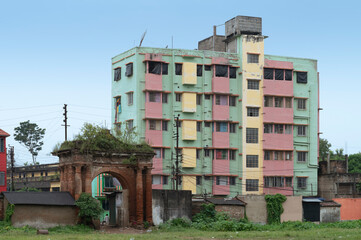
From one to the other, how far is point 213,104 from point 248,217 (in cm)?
2437

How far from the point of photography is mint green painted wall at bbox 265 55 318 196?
8175cm

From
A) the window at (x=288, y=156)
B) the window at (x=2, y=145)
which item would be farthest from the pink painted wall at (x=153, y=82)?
the window at (x=288, y=156)

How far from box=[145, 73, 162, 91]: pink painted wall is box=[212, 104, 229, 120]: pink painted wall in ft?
25.8

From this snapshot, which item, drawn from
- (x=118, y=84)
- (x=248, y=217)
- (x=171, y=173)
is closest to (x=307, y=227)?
(x=248, y=217)

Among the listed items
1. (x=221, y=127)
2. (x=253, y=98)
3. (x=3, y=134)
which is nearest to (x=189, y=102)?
(x=221, y=127)

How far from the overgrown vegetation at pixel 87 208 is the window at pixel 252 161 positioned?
37252 mm

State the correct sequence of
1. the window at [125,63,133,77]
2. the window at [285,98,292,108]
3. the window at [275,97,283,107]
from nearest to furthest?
1. the window at [125,63,133,77]
2. the window at [275,97,283,107]
3. the window at [285,98,292,108]

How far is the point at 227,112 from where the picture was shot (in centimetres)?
7806

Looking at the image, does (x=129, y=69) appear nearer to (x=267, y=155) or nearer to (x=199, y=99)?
(x=199, y=99)

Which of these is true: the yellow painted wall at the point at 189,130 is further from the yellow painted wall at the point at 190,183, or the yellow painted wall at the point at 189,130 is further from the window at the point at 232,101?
the window at the point at 232,101

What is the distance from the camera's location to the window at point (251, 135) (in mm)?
79438

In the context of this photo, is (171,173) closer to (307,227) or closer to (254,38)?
(254,38)

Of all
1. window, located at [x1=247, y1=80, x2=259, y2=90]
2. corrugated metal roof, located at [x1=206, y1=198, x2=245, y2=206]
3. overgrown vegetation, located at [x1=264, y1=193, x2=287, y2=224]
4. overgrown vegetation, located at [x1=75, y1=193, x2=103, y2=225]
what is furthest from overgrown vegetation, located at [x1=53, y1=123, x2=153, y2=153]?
window, located at [x1=247, y1=80, x2=259, y2=90]

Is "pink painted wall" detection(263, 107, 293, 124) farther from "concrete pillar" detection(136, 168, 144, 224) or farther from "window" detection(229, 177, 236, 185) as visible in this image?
"concrete pillar" detection(136, 168, 144, 224)
